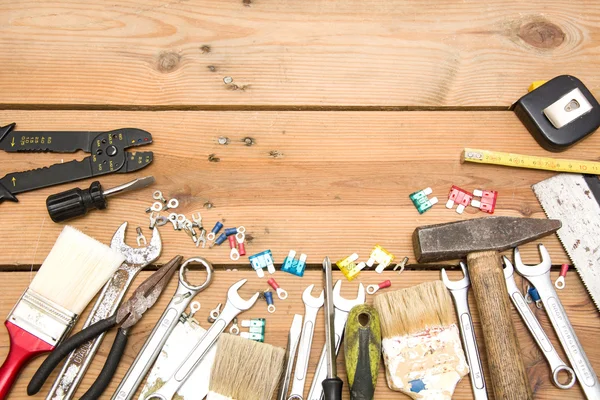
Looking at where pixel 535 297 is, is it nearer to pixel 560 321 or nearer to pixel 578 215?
pixel 560 321

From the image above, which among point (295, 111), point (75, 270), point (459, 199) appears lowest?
point (75, 270)

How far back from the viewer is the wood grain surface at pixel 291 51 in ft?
4.07

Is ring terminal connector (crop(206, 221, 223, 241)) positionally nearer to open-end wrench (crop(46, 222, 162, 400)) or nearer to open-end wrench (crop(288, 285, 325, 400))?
open-end wrench (crop(46, 222, 162, 400))

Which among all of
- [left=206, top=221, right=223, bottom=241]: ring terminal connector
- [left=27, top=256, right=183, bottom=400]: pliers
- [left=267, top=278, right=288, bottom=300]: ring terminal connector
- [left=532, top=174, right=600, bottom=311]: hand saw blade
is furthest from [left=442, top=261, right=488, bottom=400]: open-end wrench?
[left=27, top=256, right=183, bottom=400]: pliers

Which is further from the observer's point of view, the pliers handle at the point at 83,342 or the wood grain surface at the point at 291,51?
the wood grain surface at the point at 291,51

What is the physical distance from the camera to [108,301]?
108cm

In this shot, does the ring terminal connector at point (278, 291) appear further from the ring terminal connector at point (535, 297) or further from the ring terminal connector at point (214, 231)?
the ring terminal connector at point (535, 297)

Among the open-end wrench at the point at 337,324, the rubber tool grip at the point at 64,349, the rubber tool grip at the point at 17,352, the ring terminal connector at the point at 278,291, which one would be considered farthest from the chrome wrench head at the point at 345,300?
the rubber tool grip at the point at 17,352

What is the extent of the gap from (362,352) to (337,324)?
0.31 ft

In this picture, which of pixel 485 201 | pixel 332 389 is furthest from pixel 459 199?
pixel 332 389

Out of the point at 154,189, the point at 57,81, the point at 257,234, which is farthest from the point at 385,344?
the point at 57,81

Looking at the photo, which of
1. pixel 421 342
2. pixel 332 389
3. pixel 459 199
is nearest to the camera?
pixel 332 389

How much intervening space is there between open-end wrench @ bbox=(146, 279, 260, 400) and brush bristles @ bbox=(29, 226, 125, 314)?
244 millimetres

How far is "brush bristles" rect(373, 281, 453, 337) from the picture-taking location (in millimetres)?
1051
